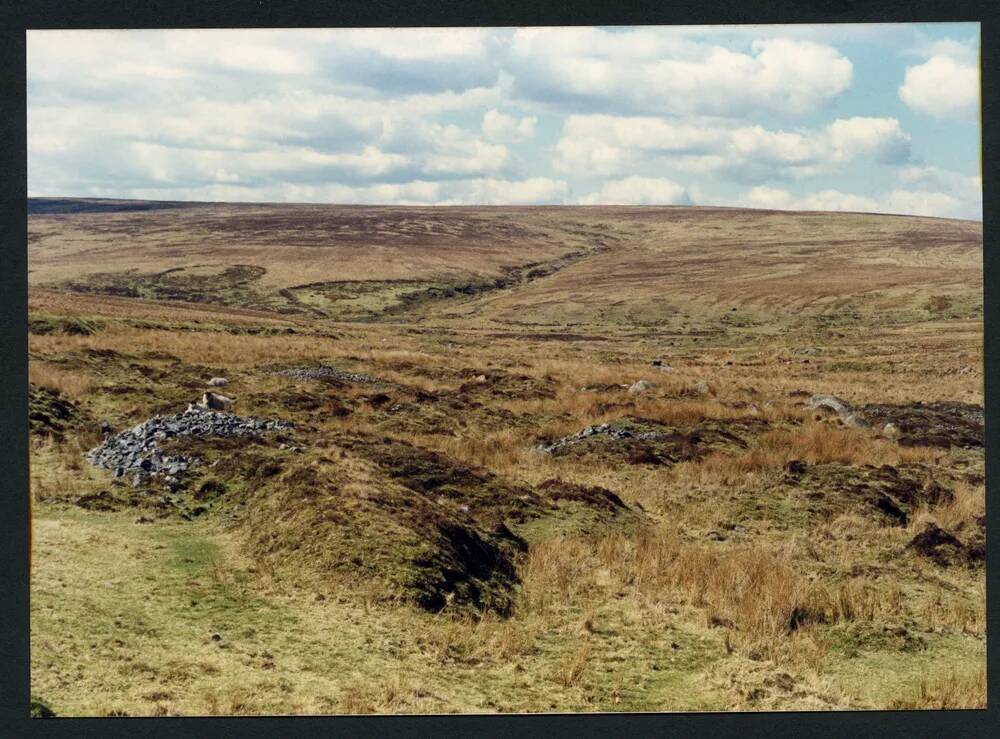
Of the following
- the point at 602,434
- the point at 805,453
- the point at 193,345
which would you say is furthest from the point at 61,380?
the point at 805,453

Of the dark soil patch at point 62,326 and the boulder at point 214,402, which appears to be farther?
the dark soil patch at point 62,326

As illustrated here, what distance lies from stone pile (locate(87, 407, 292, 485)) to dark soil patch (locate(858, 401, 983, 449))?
1721 centimetres

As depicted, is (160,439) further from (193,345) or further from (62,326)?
(62,326)

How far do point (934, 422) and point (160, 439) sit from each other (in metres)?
21.5

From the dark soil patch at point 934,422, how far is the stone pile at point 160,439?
56.5ft

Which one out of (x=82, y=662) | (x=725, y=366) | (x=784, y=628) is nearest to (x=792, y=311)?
(x=725, y=366)

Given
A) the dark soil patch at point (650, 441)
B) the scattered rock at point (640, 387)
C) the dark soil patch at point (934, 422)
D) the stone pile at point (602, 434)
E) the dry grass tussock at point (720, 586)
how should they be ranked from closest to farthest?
the dry grass tussock at point (720, 586) < the dark soil patch at point (650, 441) < the stone pile at point (602, 434) < the dark soil patch at point (934, 422) < the scattered rock at point (640, 387)

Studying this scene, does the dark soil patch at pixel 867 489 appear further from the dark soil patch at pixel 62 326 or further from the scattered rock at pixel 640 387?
the dark soil patch at pixel 62 326

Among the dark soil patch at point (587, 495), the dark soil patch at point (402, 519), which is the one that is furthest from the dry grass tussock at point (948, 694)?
the dark soil patch at point (587, 495)

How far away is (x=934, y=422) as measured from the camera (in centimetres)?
2297

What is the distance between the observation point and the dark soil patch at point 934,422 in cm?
2067

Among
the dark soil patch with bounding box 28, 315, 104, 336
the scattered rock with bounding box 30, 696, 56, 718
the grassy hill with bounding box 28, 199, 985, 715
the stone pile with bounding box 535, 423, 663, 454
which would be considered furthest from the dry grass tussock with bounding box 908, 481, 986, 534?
the dark soil patch with bounding box 28, 315, 104, 336

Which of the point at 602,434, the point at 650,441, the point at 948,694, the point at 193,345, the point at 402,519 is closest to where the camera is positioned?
the point at 948,694

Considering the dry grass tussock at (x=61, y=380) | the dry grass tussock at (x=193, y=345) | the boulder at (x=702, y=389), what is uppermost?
the dry grass tussock at (x=193, y=345)
